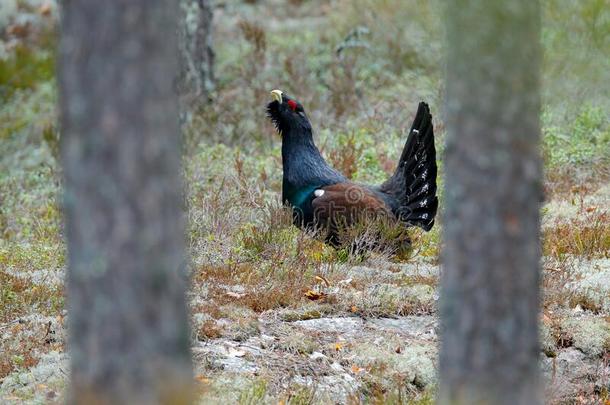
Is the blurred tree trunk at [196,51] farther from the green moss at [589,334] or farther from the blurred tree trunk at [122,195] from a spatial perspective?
the blurred tree trunk at [122,195]

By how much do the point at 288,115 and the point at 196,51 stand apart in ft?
16.9

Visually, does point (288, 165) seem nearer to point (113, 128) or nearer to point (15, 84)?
point (113, 128)

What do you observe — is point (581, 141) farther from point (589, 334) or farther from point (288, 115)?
point (589, 334)

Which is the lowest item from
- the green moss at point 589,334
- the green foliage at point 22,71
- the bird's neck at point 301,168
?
the green moss at point 589,334

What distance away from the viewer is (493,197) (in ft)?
9.63

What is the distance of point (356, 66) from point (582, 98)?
3.53m

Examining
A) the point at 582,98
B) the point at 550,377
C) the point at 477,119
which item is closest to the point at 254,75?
the point at 582,98

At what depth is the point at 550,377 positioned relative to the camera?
18.3 ft

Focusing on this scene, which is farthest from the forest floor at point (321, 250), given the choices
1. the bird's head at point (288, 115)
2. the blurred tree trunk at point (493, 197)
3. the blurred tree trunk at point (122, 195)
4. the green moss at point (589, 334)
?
the blurred tree trunk at point (122, 195)

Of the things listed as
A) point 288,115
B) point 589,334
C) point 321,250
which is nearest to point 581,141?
point 288,115

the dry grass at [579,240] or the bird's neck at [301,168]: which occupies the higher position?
the bird's neck at [301,168]

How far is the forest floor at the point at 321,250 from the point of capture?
5332mm

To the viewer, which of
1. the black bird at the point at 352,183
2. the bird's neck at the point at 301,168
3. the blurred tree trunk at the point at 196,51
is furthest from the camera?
the blurred tree trunk at the point at 196,51

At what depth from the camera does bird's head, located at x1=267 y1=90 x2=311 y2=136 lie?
7.82 meters
